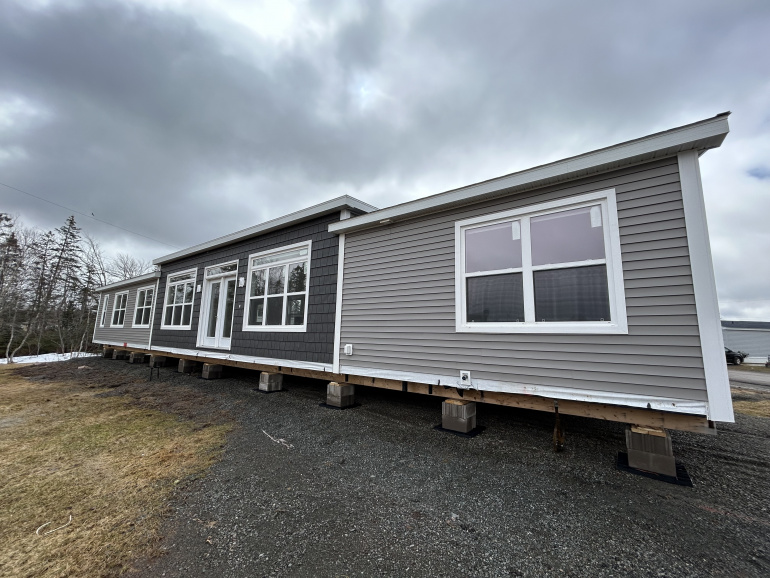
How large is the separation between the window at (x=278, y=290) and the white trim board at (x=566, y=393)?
2395 millimetres

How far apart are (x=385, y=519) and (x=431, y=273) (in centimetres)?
274

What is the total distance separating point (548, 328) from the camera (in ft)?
10.3

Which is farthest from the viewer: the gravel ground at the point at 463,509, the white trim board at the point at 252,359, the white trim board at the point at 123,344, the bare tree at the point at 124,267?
the bare tree at the point at 124,267

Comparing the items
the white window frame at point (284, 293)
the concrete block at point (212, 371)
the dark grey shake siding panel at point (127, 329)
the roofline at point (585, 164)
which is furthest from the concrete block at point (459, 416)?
the dark grey shake siding panel at point (127, 329)

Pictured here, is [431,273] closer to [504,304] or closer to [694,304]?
[504,304]

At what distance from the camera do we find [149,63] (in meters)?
9.51

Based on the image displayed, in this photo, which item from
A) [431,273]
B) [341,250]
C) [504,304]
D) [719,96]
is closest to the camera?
[504,304]

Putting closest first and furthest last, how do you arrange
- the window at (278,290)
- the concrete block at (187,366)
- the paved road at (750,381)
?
the window at (278,290) < the concrete block at (187,366) < the paved road at (750,381)

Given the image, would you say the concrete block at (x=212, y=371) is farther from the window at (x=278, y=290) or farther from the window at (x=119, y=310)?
the window at (x=119, y=310)

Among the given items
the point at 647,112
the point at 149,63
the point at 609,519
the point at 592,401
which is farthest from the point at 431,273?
the point at 149,63

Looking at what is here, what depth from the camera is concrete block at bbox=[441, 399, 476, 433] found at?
361cm

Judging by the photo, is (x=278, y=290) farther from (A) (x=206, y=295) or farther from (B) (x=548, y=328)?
(B) (x=548, y=328)

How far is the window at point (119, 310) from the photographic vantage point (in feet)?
41.0

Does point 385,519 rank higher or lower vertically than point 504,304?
lower
